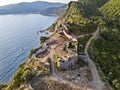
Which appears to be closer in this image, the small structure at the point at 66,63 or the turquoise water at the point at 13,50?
the small structure at the point at 66,63

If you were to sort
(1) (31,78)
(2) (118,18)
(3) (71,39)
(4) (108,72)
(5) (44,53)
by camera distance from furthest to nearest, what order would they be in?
(2) (118,18), (3) (71,39), (5) (44,53), (4) (108,72), (1) (31,78)

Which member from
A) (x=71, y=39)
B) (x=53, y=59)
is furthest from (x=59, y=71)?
(x=71, y=39)

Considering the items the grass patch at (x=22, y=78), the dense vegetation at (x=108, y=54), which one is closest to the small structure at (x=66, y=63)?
the grass patch at (x=22, y=78)

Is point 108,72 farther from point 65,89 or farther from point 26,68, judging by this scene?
point 26,68

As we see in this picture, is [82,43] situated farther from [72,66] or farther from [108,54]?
[72,66]

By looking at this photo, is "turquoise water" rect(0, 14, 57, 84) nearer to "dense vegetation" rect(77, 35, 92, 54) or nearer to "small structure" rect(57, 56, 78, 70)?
"dense vegetation" rect(77, 35, 92, 54)

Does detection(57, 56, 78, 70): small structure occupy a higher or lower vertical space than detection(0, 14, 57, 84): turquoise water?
higher

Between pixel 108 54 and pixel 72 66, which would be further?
pixel 108 54

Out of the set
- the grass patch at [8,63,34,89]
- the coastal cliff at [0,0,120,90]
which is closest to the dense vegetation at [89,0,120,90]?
the coastal cliff at [0,0,120,90]

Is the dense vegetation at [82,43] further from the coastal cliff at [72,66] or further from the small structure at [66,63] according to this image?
the small structure at [66,63]

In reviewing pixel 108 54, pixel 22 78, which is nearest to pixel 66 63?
pixel 22 78

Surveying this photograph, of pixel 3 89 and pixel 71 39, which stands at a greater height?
pixel 71 39
